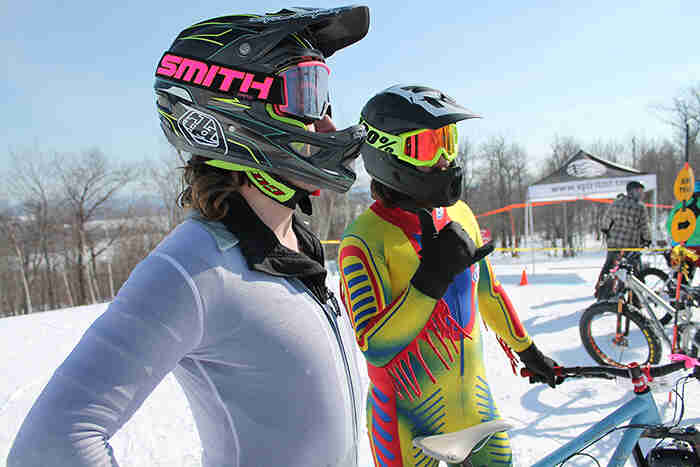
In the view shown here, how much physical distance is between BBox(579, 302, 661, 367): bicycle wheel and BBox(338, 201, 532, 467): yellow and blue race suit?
3.09 m

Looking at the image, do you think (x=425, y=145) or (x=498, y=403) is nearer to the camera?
(x=425, y=145)

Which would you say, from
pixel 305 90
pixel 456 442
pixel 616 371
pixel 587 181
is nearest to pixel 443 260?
pixel 456 442

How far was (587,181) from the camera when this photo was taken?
38.8ft

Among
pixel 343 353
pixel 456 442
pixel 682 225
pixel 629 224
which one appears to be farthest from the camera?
pixel 629 224

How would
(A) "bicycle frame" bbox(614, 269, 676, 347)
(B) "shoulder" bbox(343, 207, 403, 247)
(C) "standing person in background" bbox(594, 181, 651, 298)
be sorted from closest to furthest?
(B) "shoulder" bbox(343, 207, 403, 247) → (A) "bicycle frame" bbox(614, 269, 676, 347) → (C) "standing person in background" bbox(594, 181, 651, 298)

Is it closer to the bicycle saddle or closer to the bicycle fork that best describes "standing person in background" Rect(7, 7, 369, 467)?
the bicycle saddle

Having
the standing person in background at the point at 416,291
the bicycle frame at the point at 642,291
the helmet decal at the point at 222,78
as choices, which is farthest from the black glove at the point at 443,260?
the bicycle frame at the point at 642,291

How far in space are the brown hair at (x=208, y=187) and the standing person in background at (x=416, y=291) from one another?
0.81 metres

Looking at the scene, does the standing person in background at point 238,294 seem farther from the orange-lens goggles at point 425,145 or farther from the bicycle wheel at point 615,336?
the bicycle wheel at point 615,336

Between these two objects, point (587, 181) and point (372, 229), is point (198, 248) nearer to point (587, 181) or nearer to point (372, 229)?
point (372, 229)

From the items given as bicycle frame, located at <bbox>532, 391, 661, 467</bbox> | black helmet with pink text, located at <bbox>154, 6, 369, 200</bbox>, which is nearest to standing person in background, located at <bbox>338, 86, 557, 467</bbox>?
bicycle frame, located at <bbox>532, 391, 661, 467</bbox>

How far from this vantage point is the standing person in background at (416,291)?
1.53 m

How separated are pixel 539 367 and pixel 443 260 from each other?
2.89ft

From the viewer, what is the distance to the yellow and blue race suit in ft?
5.24
